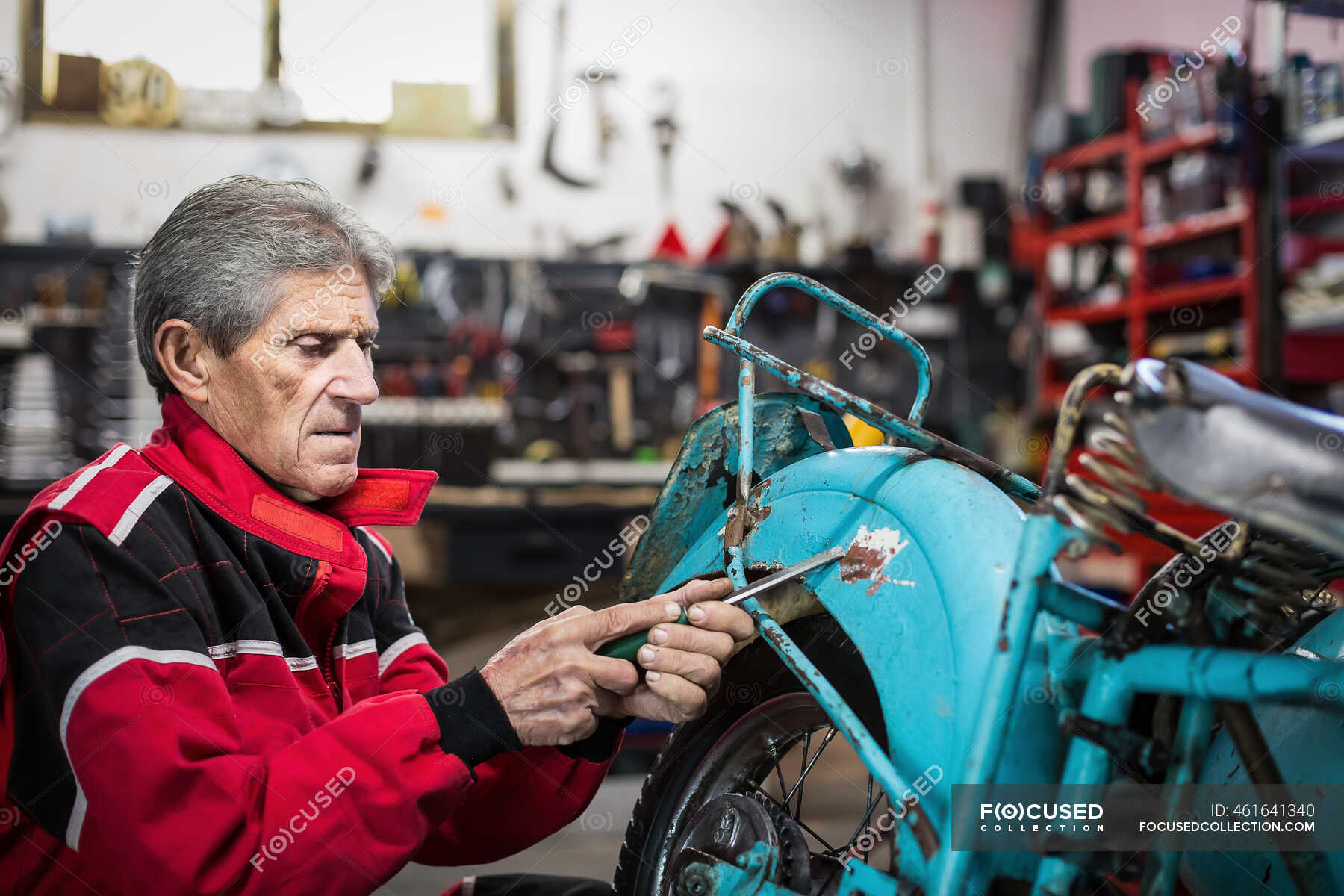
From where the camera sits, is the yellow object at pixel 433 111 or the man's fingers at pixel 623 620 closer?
the man's fingers at pixel 623 620

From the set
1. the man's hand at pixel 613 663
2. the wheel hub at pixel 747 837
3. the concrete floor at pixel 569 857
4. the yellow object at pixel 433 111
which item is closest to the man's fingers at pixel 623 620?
the man's hand at pixel 613 663

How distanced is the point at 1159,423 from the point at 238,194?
982 mm

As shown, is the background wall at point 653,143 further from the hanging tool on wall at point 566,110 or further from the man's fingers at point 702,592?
the man's fingers at point 702,592

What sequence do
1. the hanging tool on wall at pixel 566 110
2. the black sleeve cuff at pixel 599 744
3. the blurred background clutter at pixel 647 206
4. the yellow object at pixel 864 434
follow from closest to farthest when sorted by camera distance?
1. the black sleeve cuff at pixel 599 744
2. the yellow object at pixel 864 434
3. the blurred background clutter at pixel 647 206
4. the hanging tool on wall at pixel 566 110

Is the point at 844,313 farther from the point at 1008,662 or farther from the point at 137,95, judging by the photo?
the point at 137,95

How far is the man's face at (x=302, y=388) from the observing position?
1131mm

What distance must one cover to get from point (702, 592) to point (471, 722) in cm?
25

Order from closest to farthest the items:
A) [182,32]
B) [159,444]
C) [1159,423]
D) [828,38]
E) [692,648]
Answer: [1159,423] < [692,648] < [159,444] < [182,32] < [828,38]

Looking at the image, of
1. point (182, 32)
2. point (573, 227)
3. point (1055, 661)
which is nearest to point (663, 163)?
point (573, 227)

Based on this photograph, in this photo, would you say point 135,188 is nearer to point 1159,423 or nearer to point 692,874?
point 692,874

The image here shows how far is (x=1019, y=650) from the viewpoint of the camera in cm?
71

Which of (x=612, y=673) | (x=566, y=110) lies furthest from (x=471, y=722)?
(x=566, y=110)

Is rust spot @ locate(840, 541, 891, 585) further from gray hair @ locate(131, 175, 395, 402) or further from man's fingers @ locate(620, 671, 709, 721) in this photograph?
gray hair @ locate(131, 175, 395, 402)

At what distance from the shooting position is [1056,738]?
29.9 inches
